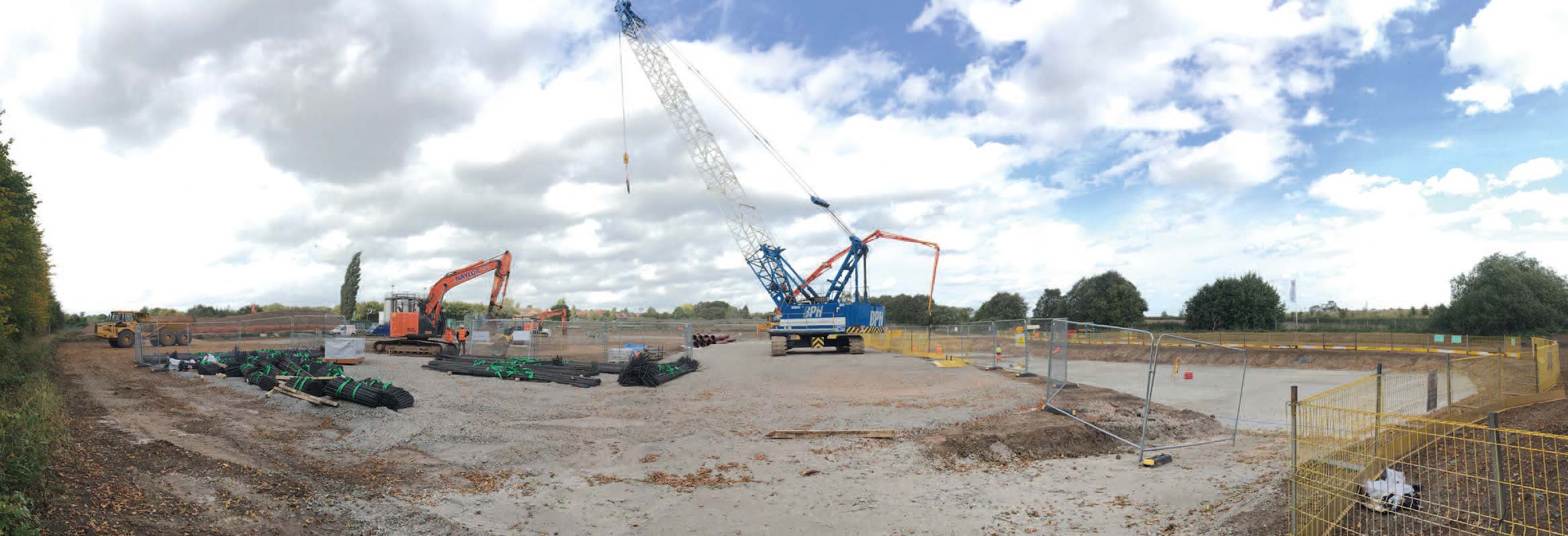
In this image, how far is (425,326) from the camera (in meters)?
36.0

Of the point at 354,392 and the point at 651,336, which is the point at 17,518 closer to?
the point at 354,392

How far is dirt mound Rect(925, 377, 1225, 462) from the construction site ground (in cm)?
5

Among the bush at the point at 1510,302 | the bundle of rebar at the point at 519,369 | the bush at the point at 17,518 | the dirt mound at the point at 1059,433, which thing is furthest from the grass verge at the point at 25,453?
the bush at the point at 1510,302

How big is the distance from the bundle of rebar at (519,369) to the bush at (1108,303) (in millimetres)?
67016

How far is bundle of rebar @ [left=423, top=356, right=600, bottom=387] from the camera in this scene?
23.3 m

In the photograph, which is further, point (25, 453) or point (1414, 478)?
point (1414, 478)

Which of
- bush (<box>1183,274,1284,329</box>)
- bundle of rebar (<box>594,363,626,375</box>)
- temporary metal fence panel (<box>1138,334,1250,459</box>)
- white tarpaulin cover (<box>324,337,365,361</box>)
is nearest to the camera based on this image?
temporary metal fence panel (<box>1138,334,1250,459</box>)

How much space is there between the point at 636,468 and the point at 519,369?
14055 millimetres

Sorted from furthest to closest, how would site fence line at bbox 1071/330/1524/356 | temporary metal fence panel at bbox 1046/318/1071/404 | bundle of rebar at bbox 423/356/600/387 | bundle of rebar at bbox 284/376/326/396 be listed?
site fence line at bbox 1071/330/1524/356, bundle of rebar at bbox 423/356/600/387, bundle of rebar at bbox 284/376/326/396, temporary metal fence panel at bbox 1046/318/1071/404

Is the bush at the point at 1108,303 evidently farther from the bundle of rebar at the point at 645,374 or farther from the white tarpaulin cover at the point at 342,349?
the white tarpaulin cover at the point at 342,349

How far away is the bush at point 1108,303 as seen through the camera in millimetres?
83062

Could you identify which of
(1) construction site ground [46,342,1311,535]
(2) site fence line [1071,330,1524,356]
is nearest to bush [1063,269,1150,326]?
→ (2) site fence line [1071,330,1524,356]

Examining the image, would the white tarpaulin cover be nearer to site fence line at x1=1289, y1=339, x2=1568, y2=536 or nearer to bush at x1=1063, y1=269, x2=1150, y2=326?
site fence line at x1=1289, y1=339, x2=1568, y2=536

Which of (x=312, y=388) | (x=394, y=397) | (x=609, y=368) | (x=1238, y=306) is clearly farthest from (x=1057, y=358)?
(x=1238, y=306)
